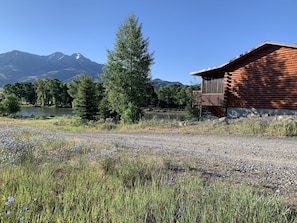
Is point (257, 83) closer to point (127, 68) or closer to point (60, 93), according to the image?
point (127, 68)

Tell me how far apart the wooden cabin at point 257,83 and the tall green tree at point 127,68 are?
7.69 meters

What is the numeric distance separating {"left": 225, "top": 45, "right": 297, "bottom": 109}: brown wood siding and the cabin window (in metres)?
0.78

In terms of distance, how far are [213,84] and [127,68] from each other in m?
Result: 9.85

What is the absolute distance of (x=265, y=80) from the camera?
687 inches

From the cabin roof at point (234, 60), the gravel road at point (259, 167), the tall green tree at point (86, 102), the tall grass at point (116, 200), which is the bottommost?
the gravel road at point (259, 167)

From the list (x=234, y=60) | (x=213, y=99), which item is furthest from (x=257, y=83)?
(x=213, y=99)

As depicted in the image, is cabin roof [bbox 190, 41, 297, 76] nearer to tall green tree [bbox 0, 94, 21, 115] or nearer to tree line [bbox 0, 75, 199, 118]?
tree line [bbox 0, 75, 199, 118]

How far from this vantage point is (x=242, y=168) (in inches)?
204

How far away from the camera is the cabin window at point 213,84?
20516 millimetres

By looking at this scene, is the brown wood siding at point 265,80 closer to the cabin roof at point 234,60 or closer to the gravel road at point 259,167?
the cabin roof at point 234,60

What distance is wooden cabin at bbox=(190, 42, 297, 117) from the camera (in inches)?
640

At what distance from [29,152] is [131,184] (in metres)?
2.70

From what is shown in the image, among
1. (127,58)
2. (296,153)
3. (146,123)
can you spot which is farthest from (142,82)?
(296,153)

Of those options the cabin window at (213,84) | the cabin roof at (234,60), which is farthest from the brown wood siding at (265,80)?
the cabin window at (213,84)
